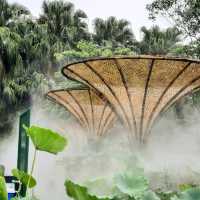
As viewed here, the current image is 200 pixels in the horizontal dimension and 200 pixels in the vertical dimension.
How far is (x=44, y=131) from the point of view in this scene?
135cm

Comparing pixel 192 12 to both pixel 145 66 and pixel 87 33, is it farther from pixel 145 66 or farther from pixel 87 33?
pixel 87 33

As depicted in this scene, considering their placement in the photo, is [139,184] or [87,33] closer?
[139,184]

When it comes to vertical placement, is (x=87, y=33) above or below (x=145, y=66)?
above

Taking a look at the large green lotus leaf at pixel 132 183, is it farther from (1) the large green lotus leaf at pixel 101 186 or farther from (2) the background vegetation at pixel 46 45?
(2) the background vegetation at pixel 46 45

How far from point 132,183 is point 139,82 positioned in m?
8.39

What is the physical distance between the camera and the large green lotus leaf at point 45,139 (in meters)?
1.35

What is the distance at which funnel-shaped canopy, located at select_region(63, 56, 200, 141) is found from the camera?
9172 mm

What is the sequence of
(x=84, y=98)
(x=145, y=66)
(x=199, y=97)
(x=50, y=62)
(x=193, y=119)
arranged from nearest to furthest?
(x=145, y=66) < (x=84, y=98) < (x=199, y=97) < (x=193, y=119) < (x=50, y=62)

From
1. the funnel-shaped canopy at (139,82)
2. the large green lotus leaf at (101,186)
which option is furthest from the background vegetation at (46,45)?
the large green lotus leaf at (101,186)

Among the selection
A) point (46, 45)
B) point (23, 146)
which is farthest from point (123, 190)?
point (46, 45)

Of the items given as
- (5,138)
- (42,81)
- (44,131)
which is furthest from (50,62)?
(44,131)

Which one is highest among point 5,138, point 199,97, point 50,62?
point 50,62

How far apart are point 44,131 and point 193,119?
59.4 feet

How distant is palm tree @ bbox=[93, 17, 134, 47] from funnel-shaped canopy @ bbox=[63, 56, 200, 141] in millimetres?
16032
